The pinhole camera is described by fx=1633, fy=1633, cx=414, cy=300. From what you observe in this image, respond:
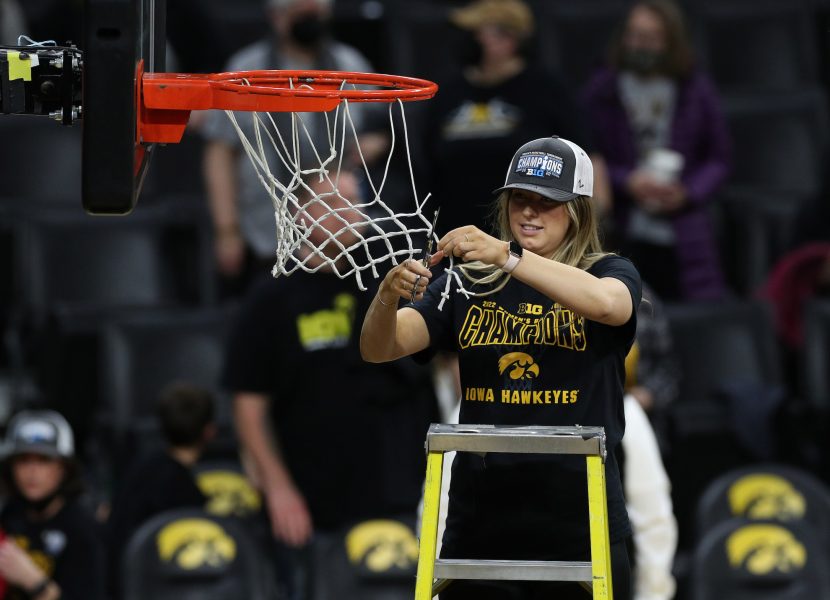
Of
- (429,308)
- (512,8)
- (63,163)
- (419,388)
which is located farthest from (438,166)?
(429,308)

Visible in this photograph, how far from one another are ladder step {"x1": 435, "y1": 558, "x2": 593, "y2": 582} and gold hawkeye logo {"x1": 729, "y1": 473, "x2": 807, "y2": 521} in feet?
11.3

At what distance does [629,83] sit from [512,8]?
1058 mm

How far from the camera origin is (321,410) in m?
7.61

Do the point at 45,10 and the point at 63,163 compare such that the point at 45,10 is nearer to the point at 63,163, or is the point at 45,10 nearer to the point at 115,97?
the point at 63,163

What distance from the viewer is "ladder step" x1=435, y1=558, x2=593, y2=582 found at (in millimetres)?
4367

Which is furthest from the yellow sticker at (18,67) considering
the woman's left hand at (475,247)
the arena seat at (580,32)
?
the arena seat at (580,32)

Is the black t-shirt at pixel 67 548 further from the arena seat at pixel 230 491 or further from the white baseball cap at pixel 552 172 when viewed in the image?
the white baseball cap at pixel 552 172

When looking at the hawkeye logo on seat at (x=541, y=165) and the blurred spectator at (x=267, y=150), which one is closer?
the hawkeye logo on seat at (x=541, y=165)

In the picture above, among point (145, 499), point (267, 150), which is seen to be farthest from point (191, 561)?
point (267, 150)

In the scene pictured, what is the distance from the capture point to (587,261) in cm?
467

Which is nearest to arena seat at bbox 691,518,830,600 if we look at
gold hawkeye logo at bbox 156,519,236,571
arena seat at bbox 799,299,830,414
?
arena seat at bbox 799,299,830,414

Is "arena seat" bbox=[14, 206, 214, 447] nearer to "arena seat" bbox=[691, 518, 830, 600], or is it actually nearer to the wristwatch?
"arena seat" bbox=[691, 518, 830, 600]

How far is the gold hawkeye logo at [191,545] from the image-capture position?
7160 millimetres

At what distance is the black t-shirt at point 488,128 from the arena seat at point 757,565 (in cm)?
216
